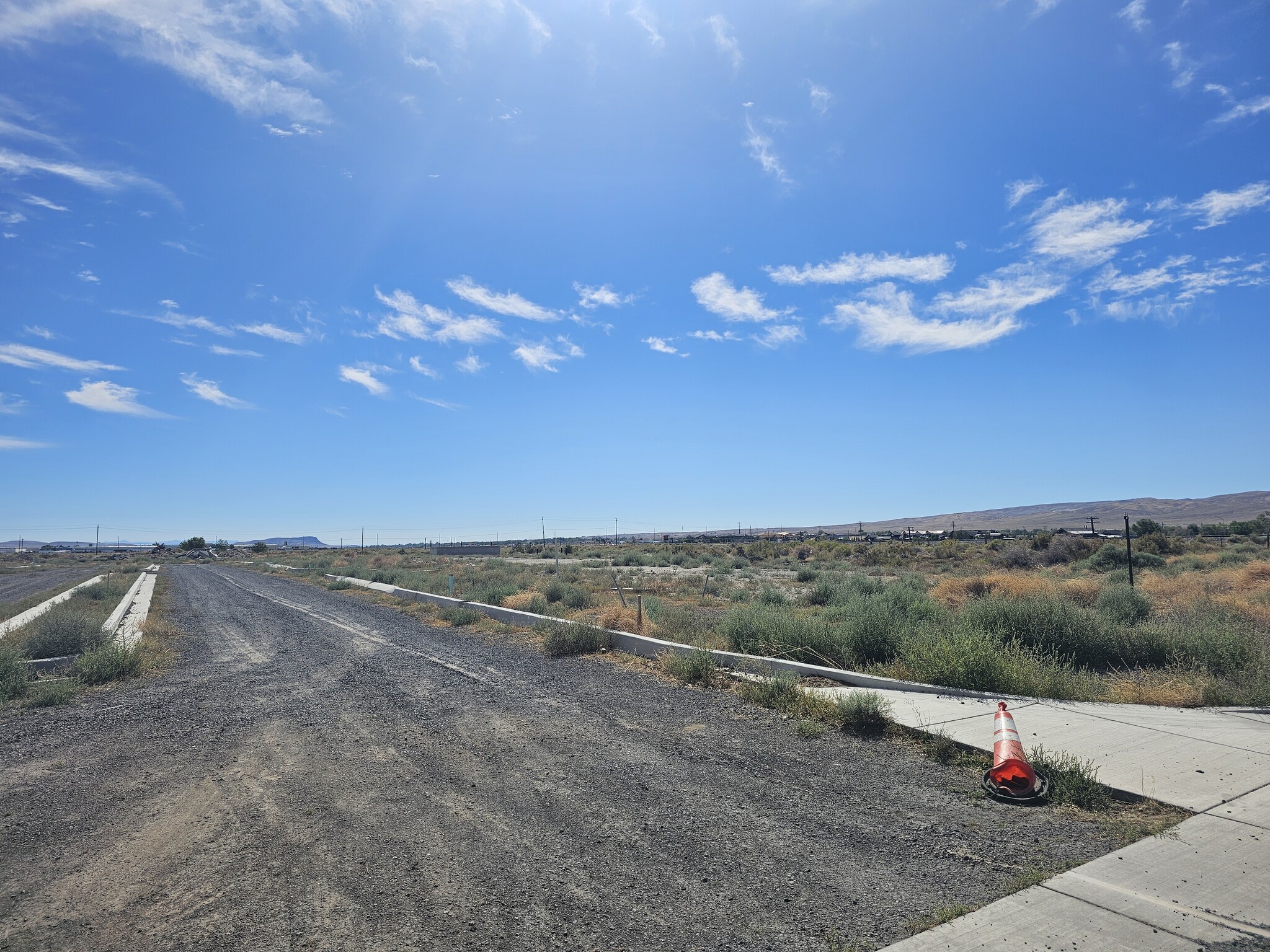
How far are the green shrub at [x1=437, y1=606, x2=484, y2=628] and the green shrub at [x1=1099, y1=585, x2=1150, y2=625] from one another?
15.0 meters

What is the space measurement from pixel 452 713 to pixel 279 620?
1501cm

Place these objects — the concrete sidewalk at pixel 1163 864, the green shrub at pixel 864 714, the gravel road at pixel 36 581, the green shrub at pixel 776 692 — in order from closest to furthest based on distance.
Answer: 1. the concrete sidewalk at pixel 1163 864
2. the green shrub at pixel 864 714
3. the green shrub at pixel 776 692
4. the gravel road at pixel 36 581

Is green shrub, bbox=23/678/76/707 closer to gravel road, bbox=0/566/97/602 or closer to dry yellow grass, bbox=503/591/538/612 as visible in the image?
dry yellow grass, bbox=503/591/538/612

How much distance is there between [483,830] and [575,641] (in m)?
9.04

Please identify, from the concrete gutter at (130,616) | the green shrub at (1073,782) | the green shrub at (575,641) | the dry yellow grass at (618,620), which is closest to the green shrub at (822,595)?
the dry yellow grass at (618,620)

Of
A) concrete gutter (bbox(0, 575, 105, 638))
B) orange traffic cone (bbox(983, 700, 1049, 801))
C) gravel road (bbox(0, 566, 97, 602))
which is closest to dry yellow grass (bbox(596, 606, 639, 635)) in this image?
orange traffic cone (bbox(983, 700, 1049, 801))

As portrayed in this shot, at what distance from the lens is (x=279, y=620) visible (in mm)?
22062

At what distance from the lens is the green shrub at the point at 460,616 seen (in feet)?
67.1

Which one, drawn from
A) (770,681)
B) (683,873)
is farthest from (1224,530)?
(683,873)

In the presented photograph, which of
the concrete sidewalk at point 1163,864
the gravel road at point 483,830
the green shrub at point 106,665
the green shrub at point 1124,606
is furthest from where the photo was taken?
the green shrub at point 1124,606

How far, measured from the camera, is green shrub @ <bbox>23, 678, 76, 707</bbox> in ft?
35.6

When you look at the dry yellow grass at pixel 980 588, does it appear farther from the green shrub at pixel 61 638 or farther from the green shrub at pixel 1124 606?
the green shrub at pixel 61 638

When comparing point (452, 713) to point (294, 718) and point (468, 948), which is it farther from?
point (468, 948)

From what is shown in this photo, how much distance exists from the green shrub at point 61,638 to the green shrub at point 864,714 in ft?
48.2
